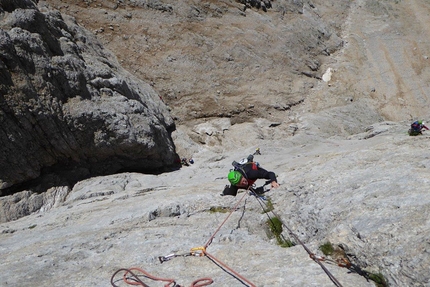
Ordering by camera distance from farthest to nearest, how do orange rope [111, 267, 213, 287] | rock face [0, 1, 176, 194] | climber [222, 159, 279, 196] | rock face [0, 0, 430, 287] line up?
rock face [0, 1, 176, 194]
climber [222, 159, 279, 196]
rock face [0, 0, 430, 287]
orange rope [111, 267, 213, 287]

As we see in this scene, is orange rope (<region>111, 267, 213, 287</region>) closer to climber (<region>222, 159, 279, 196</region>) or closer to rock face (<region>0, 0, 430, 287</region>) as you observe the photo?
rock face (<region>0, 0, 430, 287</region>)

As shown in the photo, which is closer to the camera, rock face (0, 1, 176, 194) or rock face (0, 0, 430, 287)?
rock face (0, 0, 430, 287)

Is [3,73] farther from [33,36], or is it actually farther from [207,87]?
[207,87]

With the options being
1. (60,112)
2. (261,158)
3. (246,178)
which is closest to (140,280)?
(246,178)

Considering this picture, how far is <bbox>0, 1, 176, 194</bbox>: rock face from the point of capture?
41.7 ft

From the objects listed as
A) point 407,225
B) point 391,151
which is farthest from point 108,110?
point 407,225

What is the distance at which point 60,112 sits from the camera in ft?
45.5

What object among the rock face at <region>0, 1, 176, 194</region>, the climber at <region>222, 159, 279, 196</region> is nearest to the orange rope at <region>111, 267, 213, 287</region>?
the climber at <region>222, 159, 279, 196</region>

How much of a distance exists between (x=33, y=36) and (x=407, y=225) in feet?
48.2

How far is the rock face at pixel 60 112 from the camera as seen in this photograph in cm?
1270

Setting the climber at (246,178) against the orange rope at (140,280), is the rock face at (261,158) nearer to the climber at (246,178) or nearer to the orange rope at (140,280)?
the orange rope at (140,280)

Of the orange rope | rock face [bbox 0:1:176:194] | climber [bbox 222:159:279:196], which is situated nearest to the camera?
the orange rope

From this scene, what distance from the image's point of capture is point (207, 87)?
76.6 ft

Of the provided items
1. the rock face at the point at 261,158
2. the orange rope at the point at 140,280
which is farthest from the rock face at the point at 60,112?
the orange rope at the point at 140,280
